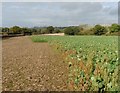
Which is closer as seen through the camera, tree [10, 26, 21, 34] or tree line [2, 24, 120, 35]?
tree line [2, 24, 120, 35]

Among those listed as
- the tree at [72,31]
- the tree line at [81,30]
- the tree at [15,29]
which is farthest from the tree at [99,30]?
the tree at [15,29]

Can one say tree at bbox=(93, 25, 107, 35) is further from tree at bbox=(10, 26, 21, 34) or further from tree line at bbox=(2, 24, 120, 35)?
tree at bbox=(10, 26, 21, 34)

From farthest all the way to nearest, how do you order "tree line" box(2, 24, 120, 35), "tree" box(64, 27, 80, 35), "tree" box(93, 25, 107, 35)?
1. "tree" box(64, 27, 80, 35)
2. "tree" box(93, 25, 107, 35)
3. "tree line" box(2, 24, 120, 35)

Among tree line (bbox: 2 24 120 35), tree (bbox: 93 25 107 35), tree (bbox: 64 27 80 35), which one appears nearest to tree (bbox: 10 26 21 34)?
tree line (bbox: 2 24 120 35)

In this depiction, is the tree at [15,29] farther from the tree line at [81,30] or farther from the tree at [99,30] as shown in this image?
the tree at [99,30]

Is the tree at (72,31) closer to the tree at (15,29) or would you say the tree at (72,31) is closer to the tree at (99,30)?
the tree at (99,30)

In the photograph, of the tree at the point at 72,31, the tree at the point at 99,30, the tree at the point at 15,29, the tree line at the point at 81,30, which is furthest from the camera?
the tree at the point at 15,29

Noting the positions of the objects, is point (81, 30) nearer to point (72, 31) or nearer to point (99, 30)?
point (72, 31)

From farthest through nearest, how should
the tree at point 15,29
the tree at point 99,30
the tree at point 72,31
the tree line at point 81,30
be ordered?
the tree at point 15,29, the tree at point 72,31, the tree at point 99,30, the tree line at point 81,30

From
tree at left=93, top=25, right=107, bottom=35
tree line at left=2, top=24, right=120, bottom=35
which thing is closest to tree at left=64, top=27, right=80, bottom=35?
tree line at left=2, top=24, right=120, bottom=35

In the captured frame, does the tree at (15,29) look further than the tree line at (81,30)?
Yes

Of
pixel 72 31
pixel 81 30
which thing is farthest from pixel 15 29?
pixel 81 30

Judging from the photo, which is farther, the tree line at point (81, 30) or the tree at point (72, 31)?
the tree at point (72, 31)

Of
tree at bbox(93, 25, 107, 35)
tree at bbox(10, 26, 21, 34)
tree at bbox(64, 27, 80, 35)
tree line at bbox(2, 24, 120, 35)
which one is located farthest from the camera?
tree at bbox(10, 26, 21, 34)
